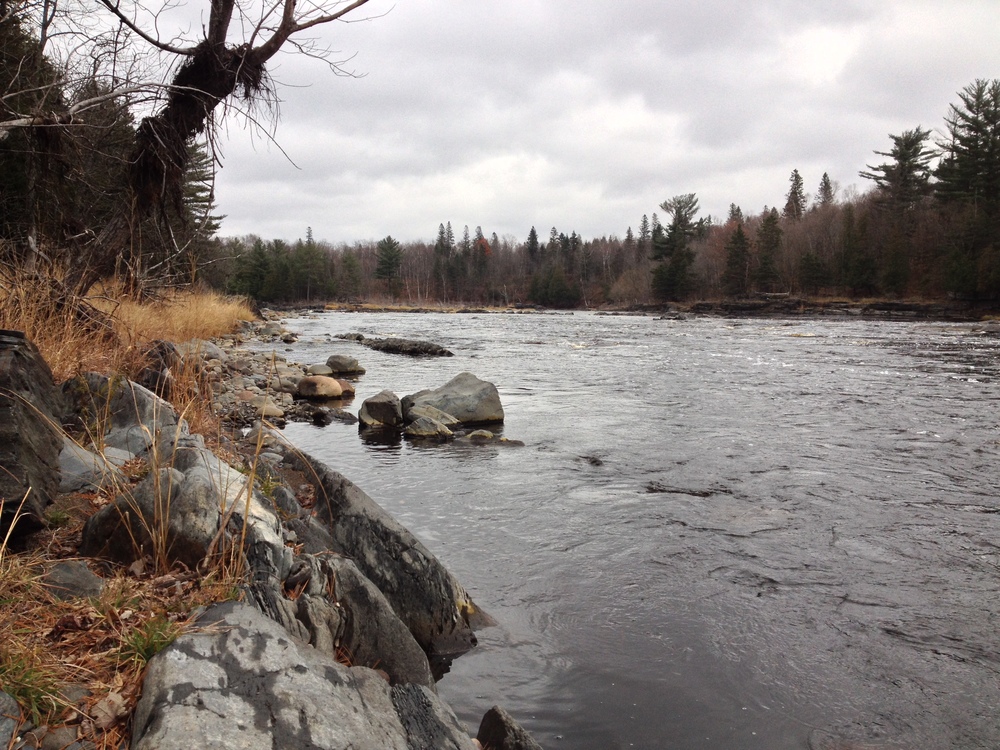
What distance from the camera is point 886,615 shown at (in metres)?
4.39

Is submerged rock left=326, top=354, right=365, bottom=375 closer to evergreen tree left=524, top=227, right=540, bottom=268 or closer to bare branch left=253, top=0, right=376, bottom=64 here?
bare branch left=253, top=0, right=376, bottom=64

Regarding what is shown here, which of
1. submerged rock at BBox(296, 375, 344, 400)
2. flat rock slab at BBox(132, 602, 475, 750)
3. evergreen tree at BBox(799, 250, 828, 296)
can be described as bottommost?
submerged rock at BBox(296, 375, 344, 400)

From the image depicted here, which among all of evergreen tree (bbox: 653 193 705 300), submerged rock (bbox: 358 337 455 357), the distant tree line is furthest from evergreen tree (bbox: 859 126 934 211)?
submerged rock (bbox: 358 337 455 357)

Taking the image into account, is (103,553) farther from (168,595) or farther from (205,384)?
(205,384)

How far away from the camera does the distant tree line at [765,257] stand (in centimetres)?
4988

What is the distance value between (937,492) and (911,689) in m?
4.07

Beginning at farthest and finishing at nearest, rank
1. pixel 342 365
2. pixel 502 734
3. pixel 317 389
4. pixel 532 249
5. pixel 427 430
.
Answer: pixel 532 249 < pixel 342 365 < pixel 317 389 < pixel 427 430 < pixel 502 734

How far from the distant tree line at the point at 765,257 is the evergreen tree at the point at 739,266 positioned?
0.48 feet

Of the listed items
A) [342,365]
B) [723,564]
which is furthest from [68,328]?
[342,365]

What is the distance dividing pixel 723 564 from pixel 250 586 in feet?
12.8

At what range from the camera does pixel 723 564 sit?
17.2ft

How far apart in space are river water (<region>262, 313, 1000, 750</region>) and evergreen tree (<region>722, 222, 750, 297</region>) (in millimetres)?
61295

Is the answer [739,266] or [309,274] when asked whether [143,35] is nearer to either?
[739,266]

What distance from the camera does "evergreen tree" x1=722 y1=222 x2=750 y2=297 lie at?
230 ft
